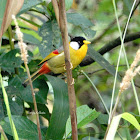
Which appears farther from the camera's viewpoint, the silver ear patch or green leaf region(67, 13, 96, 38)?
the silver ear patch

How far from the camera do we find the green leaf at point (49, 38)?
151 cm

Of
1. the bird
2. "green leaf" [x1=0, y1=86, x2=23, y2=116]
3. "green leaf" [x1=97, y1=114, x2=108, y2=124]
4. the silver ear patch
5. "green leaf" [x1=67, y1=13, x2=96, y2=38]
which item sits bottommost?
"green leaf" [x1=97, y1=114, x2=108, y2=124]

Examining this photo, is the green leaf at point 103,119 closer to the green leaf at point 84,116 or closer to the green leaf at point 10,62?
the green leaf at point 84,116

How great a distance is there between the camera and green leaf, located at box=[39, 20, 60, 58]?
1.51 m

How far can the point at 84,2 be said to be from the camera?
12.3ft

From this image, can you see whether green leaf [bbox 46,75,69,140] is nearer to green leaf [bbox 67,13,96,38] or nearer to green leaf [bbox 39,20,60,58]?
green leaf [bbox 39,20,60,58]

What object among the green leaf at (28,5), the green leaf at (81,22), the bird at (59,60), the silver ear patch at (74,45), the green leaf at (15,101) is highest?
the green leaf at (28,5)

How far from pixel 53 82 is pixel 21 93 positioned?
0.21m

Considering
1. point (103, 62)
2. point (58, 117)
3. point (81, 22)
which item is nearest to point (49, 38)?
point (81, 22)

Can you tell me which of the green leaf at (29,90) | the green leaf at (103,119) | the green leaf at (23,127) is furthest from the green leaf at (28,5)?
the green leaf at (103,119)

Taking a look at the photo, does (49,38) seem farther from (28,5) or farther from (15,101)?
(15,101)

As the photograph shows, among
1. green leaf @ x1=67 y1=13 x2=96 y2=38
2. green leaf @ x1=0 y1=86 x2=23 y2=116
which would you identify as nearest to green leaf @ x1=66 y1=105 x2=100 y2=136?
green leaf @ x1=0 y1=86 x2=23 y2=116

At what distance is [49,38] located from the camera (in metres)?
1.54

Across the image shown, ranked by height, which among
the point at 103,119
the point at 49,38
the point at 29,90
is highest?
the point at 49,38
